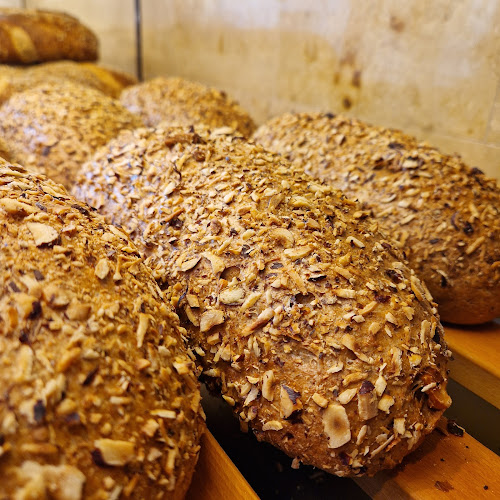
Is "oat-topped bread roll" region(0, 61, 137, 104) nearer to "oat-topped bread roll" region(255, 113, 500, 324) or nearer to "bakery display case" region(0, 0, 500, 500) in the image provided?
"bakery display case" region(0, 0, 500, 500)

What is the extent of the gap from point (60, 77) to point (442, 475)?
2.57 metres

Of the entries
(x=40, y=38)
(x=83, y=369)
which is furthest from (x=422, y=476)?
(x=40, y=38)

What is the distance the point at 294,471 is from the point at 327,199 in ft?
1.94

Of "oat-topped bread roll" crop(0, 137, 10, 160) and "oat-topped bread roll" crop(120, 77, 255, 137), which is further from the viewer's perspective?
"oat-topped bread roll" crop(120, 77, 255, 137)

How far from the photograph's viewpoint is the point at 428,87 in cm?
166

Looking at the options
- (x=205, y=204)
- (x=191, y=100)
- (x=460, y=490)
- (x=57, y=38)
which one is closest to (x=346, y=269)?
(x=205, y=204)

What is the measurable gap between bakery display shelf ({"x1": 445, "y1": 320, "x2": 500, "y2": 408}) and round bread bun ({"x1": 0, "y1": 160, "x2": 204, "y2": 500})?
695 mm

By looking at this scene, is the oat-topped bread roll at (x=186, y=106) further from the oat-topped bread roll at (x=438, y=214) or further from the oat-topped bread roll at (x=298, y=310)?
the oat-topped bread roll at (x=298, y=310)

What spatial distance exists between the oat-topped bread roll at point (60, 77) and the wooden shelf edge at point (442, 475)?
6.85 ft

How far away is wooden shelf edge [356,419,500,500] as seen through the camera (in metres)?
0.78

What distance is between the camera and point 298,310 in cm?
78

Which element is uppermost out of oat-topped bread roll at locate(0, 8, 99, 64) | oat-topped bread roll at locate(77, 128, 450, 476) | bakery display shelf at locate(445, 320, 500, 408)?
oat-topped bread roll at locate(0, 8, 99, 64)

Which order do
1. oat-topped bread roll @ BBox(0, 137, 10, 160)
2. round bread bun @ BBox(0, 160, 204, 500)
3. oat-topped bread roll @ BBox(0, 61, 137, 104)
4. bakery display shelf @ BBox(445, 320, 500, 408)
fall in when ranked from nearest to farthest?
round bread bun @ BBox(0, 160, 204, 500)
bakery display shelf @ BBox(445, 320, 500, 408)
oat-topped bread roll @ BBox(0, 137, 10, 160)
oat-topped bread roll @ BBox(0, 61, 137, 104)

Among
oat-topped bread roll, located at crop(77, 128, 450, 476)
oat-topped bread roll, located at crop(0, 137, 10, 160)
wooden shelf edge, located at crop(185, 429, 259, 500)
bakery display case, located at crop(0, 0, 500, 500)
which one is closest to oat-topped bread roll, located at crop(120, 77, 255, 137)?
bakery display case, located at crop(0, 0, 500, 500)
